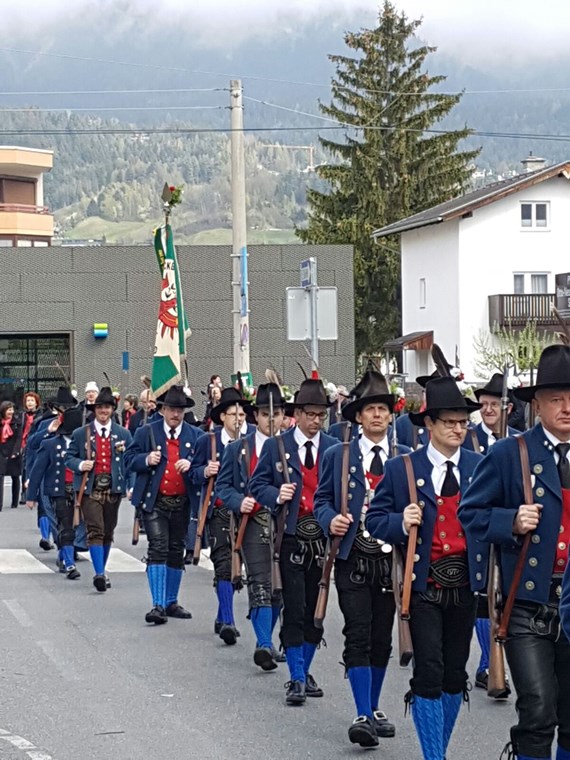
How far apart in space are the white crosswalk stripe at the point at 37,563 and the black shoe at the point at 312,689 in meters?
7.37

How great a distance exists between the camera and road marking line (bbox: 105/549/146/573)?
17484 mm

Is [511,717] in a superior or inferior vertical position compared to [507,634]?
inferior

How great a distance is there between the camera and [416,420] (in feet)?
27.7

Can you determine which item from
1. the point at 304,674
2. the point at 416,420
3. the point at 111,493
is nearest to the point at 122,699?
the point at 304,674

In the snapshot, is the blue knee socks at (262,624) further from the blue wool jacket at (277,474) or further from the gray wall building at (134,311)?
the gray wall building at (134,311)

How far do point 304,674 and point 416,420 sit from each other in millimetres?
2326

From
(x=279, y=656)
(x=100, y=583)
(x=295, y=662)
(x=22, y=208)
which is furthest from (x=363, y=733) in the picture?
(x=22, y=208)

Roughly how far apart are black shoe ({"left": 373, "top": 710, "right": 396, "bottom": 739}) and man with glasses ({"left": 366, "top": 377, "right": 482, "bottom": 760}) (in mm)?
984

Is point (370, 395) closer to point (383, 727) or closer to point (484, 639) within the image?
point (383, 727)

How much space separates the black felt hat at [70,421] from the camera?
18016 mm

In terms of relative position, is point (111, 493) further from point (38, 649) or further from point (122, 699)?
point (122, 699)

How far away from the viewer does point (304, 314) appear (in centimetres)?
1838

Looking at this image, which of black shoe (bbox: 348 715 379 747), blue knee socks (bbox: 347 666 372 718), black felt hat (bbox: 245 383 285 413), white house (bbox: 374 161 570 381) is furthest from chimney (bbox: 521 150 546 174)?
black shoe (bbox: 348 715 379 747)

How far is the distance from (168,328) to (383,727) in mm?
16424
